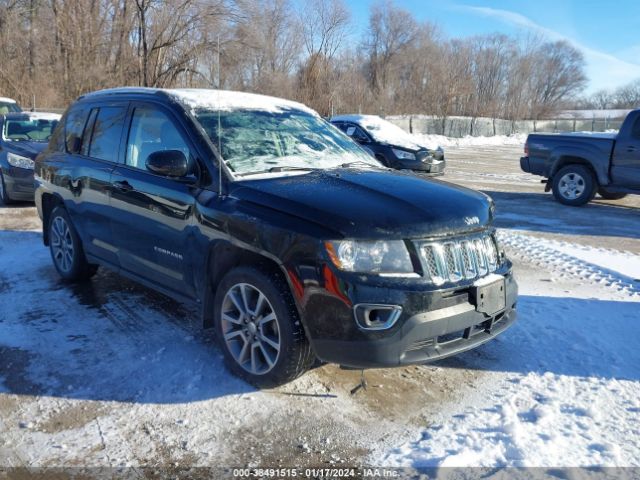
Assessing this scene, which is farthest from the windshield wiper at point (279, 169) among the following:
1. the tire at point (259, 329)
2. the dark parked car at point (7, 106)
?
the dark parked car at point (7, 106)

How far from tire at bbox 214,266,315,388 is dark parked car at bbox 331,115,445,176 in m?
9.90

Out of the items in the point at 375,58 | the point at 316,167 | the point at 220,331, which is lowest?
the point at 220,331

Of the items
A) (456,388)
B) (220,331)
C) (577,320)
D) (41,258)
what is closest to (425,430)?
(456,388)

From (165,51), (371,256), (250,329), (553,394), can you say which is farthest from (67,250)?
(165,51)

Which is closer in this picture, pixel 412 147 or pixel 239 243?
pixel 239 243

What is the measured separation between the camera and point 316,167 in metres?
4.12

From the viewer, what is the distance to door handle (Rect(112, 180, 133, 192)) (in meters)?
4.30

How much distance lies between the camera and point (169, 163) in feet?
11.8

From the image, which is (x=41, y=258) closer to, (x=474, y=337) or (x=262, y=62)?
(x=474, y=337)

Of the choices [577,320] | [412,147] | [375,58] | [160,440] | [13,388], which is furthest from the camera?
[375,58]

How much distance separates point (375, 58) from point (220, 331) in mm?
56806

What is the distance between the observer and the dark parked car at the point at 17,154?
938cm

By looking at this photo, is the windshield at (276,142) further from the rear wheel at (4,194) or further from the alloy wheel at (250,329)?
the rear wheel at (4,194)

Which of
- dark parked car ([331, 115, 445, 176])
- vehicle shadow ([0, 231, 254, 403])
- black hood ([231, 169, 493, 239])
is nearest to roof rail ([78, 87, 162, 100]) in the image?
black hood ([231, 169, 493, 239])
